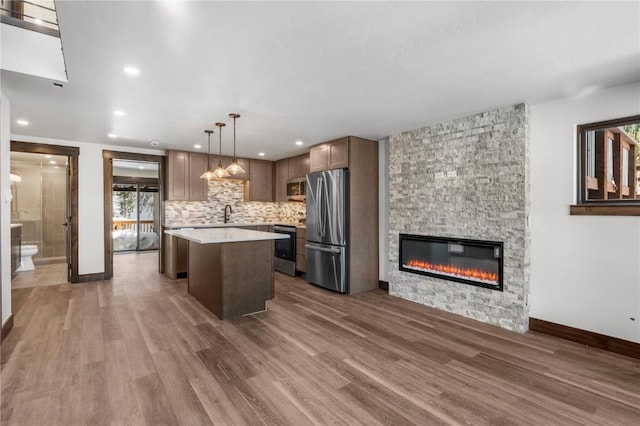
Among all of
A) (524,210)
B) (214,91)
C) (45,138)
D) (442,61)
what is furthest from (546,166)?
(45,138)

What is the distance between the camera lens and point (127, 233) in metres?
9.22

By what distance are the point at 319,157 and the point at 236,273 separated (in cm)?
252

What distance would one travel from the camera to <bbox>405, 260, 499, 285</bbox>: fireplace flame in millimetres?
3676

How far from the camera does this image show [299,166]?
6.45m

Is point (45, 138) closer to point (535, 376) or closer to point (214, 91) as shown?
point (214, 91)

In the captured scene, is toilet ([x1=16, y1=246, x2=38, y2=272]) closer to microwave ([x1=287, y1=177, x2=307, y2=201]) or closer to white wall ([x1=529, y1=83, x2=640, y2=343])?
microwave ([x1=287, y1=177, x2=307, y2=201])

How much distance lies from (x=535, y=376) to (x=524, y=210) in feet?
5.34

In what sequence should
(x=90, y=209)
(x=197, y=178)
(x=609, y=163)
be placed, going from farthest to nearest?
1. (x=197, y=178)
2. (x=90, y=209)
3. (x=609, y=163)

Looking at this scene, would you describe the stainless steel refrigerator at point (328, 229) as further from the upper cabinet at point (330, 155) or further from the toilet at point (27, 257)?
the toilet at point (27, 257)

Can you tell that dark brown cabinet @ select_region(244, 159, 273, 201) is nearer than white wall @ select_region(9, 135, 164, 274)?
No

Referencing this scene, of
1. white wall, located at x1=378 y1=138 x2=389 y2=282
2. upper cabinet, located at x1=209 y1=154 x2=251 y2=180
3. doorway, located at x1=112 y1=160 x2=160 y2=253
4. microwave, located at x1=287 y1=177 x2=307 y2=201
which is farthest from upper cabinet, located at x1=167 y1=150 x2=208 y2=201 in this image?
white wall, located at x1=378 y1=138 x2=389 y2=282

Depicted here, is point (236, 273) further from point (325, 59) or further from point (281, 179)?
point (281, 179)

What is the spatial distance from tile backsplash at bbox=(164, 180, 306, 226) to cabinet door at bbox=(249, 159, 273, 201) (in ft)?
1.28

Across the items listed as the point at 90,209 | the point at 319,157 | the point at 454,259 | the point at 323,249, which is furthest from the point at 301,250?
the point at 90,209
